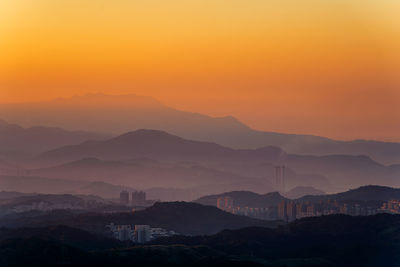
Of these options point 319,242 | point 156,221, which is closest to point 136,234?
point 319,242

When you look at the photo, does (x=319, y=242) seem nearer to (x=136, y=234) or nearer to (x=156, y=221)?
(x=136, y=234)

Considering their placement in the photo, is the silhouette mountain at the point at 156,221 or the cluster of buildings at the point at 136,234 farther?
the silhouette mountain at the point at 156,221

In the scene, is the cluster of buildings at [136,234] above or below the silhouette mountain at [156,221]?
below

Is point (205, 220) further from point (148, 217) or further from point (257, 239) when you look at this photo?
point (257, 239)

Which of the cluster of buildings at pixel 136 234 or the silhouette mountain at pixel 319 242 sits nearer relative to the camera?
the silhouette mountain at pixel 319 242

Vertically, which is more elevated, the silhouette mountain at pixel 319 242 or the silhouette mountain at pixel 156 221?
the silhouette mountain at pixel 156 221

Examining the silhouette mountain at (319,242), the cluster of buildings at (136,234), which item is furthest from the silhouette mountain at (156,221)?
the silhouette mountain at (319,242)

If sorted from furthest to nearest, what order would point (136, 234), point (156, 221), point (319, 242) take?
point (156, 221), point (136, 234), point (319, 242)

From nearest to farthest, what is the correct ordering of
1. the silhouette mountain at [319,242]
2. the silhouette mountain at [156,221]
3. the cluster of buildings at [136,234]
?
the silhouette mountain at [319,242], the cluster of buildings at [136,234], the silhouette mountain at [156,221]

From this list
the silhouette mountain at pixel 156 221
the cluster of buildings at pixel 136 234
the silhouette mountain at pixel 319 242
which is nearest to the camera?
the silhouette mountain at pixel 319 242

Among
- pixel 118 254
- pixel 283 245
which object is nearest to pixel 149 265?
pixel 118 254

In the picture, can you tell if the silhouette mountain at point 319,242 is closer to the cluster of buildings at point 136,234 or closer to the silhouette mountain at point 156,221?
the cluster of buildings at point 136,234

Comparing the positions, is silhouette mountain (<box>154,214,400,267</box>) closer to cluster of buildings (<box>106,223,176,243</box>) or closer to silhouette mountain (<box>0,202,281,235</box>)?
cluster of buildings (<box>106,223,176,243</box>)
